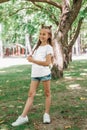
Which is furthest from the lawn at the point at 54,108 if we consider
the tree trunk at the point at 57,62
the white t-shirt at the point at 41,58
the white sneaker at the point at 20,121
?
the tree trunk at the point at 57,62

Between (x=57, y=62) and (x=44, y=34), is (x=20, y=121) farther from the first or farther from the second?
(x=57, y=62)

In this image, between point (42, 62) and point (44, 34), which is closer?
point (42, 62)

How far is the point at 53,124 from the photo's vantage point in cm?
643

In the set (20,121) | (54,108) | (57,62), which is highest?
(57,62)

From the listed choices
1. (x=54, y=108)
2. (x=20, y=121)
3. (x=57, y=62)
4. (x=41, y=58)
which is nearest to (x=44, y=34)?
(x=41, y=58)

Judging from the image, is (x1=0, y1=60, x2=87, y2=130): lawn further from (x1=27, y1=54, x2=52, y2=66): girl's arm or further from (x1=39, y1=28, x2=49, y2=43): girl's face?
(x1=39, y1=28, x2=49, y2=43): girl's face

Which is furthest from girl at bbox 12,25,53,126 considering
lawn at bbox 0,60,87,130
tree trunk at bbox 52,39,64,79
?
tree trunk at bbox 52,39,64,79

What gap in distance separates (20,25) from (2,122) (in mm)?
21563

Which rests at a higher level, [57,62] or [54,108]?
[57,62]

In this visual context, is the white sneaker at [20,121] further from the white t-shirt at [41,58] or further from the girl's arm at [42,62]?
the girl's arm at [42,62]

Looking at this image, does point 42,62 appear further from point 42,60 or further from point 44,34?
point 44,34

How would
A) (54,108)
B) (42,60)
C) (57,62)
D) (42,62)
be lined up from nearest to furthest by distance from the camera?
(42,62) → (42,60) → (54,108) → (57,62)

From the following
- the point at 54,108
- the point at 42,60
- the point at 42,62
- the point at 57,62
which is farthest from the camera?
the point at 57,62

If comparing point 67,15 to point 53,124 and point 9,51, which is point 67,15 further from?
point 9,51
